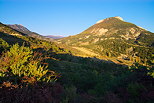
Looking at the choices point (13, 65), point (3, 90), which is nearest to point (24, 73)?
point (13, 65)

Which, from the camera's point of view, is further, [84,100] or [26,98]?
[84,100]

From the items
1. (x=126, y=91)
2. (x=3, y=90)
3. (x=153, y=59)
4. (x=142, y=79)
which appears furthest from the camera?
(x=153, y=59)

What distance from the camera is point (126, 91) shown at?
10.1m

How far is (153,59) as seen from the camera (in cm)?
1275

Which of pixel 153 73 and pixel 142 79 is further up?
pixel 153 73

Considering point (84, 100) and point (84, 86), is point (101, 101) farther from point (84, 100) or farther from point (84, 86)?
point (84, 86)

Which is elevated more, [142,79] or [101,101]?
[142,79]

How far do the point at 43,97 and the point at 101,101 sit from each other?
4.46 m

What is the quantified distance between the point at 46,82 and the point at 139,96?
7305 mm

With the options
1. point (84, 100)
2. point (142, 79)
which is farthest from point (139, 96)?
point (84, 100)

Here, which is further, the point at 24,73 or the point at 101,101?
the point at 101,101

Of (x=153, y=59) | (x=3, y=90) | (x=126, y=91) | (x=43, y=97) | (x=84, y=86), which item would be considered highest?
(x=153, y=59)

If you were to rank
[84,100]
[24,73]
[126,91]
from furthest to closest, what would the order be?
[126,91], [84,100], [24,73]

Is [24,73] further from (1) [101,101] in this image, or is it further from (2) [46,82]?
(1) [101,101]
